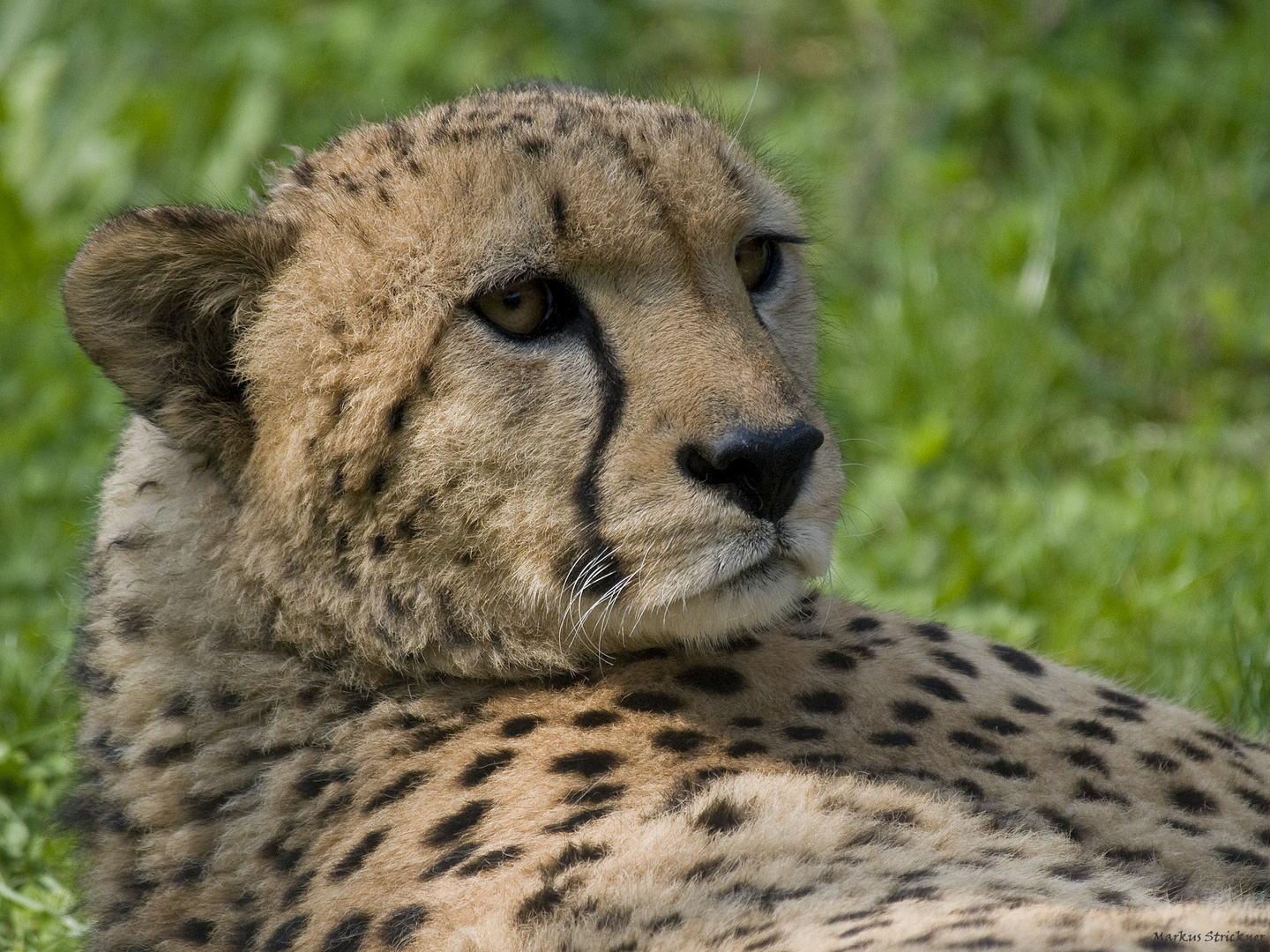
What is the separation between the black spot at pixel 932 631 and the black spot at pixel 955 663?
43 millimetres

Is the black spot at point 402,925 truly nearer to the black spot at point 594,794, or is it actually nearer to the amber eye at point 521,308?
the black spot at point 594,794

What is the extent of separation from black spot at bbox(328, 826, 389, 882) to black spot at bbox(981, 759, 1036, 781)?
81cm

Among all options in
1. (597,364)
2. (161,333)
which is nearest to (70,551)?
(161,333)

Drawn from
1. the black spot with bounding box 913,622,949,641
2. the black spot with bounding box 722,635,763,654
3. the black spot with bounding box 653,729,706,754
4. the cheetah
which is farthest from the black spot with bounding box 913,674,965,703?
the black spot with bounding box 653,729,706,754

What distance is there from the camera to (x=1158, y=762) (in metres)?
2.19

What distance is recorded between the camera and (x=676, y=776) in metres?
1.93

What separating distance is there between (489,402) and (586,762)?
482 millimetres

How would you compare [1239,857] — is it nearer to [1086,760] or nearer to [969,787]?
[1086,760]

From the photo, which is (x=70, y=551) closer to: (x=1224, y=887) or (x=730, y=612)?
(x=730, y=612)

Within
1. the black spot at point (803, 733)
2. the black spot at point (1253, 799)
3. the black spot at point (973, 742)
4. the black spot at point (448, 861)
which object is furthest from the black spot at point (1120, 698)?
the black spot at point (448, 861)

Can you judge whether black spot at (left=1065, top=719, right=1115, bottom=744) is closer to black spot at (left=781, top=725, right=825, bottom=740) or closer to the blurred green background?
black spot at (left=781, top=725, right=825, bottom=740)

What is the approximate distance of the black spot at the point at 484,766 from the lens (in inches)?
76.5

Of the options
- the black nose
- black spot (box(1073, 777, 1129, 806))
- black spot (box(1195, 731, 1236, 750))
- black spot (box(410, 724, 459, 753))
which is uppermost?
the black nose

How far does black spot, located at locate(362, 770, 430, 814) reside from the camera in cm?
196
